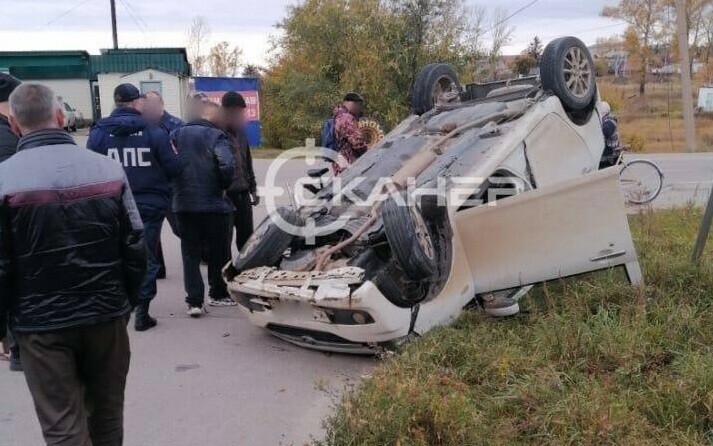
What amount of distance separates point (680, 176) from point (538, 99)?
10.2 metres

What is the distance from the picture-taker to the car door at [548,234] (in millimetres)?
4699

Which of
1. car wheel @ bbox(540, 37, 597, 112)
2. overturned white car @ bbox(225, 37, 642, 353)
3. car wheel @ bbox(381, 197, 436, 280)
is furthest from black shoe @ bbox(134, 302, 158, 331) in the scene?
car wheel @ bbox(540, 37, 597, 112)

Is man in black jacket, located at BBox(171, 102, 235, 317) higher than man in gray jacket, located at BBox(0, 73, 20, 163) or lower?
lower

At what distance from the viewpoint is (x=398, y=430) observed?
121 inches

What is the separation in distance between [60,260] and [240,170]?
3745 millimetres

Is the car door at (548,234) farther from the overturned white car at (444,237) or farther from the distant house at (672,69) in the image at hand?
the distant house at (672,69)

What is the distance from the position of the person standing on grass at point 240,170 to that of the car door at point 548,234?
2232 mm

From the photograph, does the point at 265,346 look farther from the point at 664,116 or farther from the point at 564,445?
the point at 664,116

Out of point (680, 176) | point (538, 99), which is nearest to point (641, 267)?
point (538, 99)

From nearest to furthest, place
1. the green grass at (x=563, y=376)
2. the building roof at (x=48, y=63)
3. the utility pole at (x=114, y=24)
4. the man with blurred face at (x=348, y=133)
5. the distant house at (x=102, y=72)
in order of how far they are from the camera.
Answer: the green grass at (x=563, y=376), the man with blurred face at (x=348, y=133), the distant house at (x=102, y=72), the utility pole at (x=114, y=24), the building roof at (x=48, y=63)

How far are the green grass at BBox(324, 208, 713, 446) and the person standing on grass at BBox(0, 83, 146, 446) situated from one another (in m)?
1.14

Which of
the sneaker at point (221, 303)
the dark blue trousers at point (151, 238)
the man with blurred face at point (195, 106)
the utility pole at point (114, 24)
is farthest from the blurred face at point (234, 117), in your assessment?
the utility pole at point (114, 24)

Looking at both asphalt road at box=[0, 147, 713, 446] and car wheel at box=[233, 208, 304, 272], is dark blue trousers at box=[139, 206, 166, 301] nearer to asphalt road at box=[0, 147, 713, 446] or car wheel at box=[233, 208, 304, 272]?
asphalt road at box=[0, 147, 713, 446]

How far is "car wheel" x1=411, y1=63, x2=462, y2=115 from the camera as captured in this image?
22.6 ft
